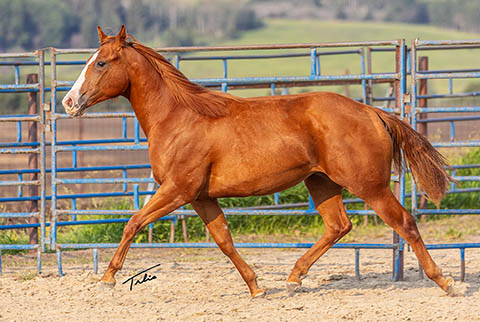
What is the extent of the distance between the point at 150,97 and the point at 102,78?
36cm

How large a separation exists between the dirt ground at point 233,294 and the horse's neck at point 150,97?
117cm

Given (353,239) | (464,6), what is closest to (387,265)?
(353,239)

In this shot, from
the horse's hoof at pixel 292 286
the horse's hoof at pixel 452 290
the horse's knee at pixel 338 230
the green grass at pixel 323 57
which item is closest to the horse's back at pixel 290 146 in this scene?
the horse's knee at pixel 338 230

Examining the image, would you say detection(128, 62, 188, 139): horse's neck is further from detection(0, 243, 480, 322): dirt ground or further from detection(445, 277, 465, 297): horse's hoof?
detection(445, 277, 465, 297): horse's hoof

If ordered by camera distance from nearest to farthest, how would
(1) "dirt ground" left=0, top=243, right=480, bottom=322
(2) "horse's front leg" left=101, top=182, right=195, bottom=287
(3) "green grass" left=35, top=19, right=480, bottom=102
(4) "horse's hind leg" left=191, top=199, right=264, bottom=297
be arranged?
(1) "dirt ground" left=0, top=243, right=480, bottom=322 → (2) "horse's front leg" left=101, top=182, right=195, bottom=287 → (4) "horse's hind leg" left=191, top=199, right=264, bottom=297 → (3) "green grass" left=35, top=19, right=480, bottom=102

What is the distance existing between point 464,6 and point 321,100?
9456cm

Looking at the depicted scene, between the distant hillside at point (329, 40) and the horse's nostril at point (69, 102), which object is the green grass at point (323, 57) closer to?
the distant hillside at point (329, 40)

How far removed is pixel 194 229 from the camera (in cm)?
815

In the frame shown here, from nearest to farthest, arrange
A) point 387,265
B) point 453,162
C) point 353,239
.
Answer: point 387,265
point 353,239
point 453,162

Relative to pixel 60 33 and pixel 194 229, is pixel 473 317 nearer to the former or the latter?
pixel 194 229

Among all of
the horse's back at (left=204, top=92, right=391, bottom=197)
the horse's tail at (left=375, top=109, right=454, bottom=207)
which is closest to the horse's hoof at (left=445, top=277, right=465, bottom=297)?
the horse's tail at (left=375, top=109, right=454, bottom=207)

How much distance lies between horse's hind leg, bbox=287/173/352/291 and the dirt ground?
0.64 feet

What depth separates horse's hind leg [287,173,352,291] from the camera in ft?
16.5

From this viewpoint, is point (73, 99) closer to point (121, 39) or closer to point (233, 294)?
point (121, 39)
